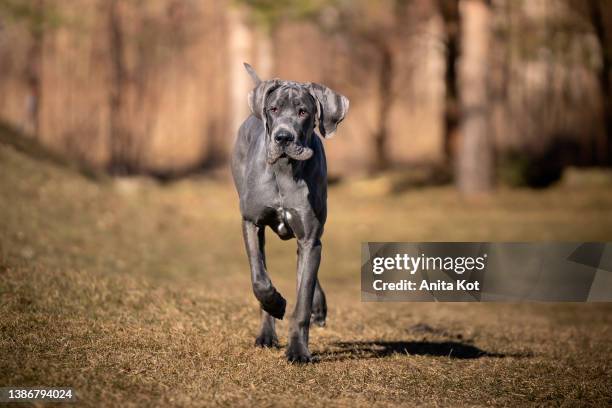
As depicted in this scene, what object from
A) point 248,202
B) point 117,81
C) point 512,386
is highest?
point 117,81

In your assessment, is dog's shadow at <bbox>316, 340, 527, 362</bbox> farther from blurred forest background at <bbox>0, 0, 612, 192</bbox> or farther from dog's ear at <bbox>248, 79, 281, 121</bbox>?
blurred forest background at <bbox>0, 0, 612, 192</bbox>

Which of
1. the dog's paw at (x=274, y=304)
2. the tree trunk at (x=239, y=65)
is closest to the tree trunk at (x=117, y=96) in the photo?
the tree trunk at (x=239, y=65)

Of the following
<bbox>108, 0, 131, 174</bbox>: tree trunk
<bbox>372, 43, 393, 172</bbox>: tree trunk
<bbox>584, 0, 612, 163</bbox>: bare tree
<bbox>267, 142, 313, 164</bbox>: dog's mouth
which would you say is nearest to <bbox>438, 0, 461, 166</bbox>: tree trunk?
<bbox>372, 43, 393, 172</bbox>: tree trunk

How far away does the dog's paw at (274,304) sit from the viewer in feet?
20.1

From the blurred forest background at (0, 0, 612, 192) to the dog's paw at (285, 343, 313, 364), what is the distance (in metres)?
15.2

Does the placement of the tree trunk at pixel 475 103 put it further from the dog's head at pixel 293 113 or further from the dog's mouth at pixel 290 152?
the dog's mouth at pixel 290 152

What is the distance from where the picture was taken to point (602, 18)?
24.0 metres

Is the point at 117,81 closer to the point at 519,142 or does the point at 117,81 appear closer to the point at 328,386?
the point at 519,142

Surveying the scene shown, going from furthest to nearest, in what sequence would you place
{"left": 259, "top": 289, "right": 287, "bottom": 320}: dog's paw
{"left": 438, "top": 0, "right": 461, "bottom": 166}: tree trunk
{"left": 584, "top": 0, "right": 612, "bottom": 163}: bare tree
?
{"left": 438, "top": 0, "right": 461, "bottom": 166}: tree trunk → {"left": 584, "top": 0, "right": 612, "bottom": 163}: bare tree → {"left": 259, "top": 289, "right": 287, "bottom": 320}: dog's paw

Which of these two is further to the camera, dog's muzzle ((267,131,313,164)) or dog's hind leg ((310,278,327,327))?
dog's hind leg ((310,278,327,327))

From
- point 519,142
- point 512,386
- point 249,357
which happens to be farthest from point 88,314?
point 519,142

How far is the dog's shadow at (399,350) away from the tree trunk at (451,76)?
17.1 meters

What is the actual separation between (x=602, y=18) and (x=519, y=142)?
4.33 m

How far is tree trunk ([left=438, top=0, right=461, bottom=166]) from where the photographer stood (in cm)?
2409
